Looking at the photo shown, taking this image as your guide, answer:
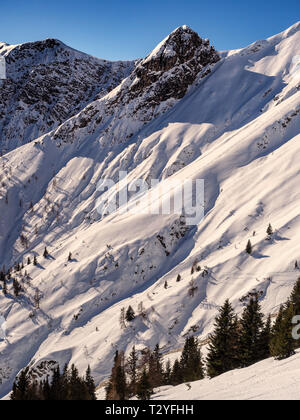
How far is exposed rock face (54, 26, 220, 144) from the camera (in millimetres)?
159000

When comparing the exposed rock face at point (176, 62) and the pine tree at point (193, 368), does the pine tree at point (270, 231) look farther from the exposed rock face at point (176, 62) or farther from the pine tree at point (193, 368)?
the exposed rock face at point (176, 62)

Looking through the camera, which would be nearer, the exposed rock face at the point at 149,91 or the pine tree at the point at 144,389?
the pine tree at the point at 144,389

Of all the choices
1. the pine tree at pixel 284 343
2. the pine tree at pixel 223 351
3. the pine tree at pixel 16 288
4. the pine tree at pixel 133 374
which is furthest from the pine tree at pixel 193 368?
the pine tree at pixel 16 288

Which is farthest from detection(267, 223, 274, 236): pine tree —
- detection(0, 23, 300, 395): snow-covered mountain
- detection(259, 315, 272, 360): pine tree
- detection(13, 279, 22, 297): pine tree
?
detection(13, 279, 22, 297): pine tree

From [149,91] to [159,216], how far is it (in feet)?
337

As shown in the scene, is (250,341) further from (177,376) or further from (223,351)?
(177,376)

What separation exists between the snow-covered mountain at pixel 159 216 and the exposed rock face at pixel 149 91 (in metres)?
0.81

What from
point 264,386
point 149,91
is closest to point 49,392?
point 264,386

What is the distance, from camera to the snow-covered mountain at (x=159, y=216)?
63.3m

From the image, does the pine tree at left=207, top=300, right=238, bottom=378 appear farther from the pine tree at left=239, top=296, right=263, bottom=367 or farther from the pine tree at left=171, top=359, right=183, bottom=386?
the pine tree at left=171, top=359, right=183, bottom=386

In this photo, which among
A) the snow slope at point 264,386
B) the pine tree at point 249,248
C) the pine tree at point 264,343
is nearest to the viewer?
the snow slope at point 264,386

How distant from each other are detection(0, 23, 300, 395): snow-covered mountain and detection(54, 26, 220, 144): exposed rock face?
2.65 feet

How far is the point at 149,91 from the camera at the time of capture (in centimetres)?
16338
